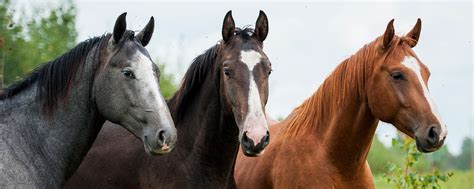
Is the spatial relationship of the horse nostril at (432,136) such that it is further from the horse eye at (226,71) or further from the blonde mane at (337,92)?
the horse eye at (226,71)

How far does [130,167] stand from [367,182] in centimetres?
206

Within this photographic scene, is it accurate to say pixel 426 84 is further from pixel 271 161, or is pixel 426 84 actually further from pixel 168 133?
pixel 168 133

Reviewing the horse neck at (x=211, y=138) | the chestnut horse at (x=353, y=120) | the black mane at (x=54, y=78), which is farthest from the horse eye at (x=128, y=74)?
the chestnut horse at (x=353, y=120)

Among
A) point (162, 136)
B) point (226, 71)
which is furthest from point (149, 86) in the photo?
point (226, 71)

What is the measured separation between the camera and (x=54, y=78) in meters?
5.64

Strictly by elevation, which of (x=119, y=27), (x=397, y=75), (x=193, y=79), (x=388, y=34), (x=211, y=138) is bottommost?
(x=211, y=138)

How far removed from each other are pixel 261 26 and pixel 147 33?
1.00 metres

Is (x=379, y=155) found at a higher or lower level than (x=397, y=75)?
lower

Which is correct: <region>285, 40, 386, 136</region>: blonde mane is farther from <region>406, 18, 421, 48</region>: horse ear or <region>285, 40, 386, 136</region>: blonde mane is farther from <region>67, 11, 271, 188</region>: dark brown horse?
<region>67, 11, 271, 188</region>: dark brown horse

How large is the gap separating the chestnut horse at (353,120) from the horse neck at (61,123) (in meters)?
2.05

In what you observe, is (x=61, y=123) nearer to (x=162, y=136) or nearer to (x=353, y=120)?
(x=162, y=136)

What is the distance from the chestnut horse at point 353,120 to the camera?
20.4 feet

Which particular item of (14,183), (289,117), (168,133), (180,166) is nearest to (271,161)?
(289,117)

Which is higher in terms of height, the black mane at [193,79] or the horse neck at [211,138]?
the black mane at [193,79]
